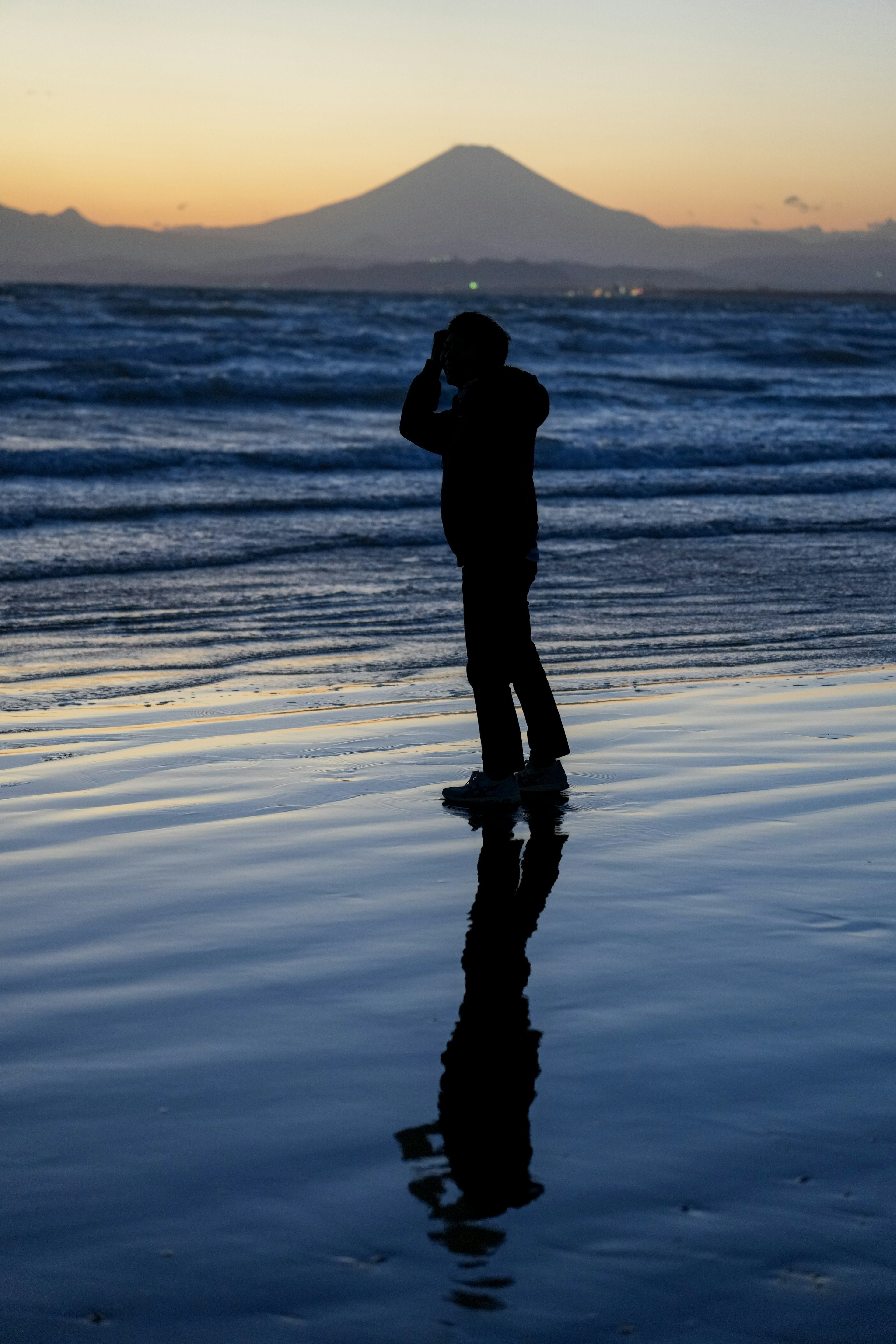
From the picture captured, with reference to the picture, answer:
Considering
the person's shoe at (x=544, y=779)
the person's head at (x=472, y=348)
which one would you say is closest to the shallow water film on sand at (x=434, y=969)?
the person's shoe at (x=544, y=779)

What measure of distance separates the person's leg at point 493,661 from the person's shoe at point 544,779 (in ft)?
0.21

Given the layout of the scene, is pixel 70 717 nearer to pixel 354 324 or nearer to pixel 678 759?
pixel 678 759

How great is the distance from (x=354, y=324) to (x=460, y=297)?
75.1 meters

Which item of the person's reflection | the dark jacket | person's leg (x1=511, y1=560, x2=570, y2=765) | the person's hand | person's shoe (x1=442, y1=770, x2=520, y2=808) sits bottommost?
the person's reflection

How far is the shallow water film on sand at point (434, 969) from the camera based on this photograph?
2.17 m

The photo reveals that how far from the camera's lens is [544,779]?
5.05 m

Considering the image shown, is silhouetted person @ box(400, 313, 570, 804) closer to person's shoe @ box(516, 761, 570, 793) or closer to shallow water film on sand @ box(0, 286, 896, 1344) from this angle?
person's shoe @ box(516, 761, 570, 793)

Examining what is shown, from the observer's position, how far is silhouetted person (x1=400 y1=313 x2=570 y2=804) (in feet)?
15.5

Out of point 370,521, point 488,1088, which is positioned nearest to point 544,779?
point 488,1088

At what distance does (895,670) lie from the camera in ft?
23.1

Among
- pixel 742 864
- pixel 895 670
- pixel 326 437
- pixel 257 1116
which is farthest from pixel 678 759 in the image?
pixel 326 437

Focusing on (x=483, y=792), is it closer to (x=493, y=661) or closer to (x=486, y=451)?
(x=493, y=661)

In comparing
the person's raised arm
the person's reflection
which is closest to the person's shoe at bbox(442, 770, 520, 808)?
the person's reflection

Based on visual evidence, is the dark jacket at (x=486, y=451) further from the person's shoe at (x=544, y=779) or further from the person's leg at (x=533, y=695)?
the person's shoe at (x=544, y=779)
